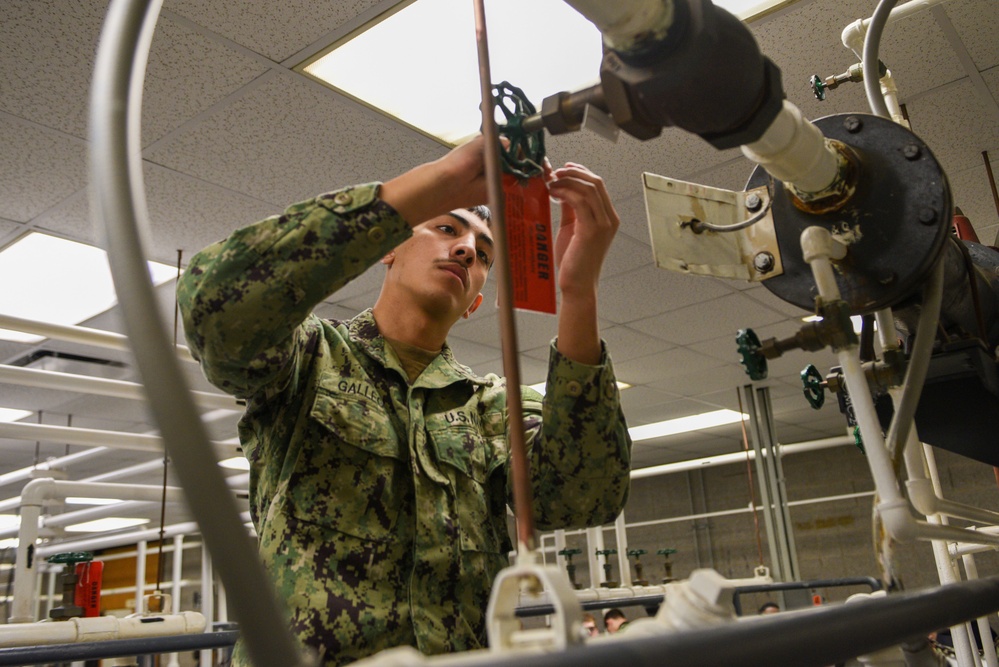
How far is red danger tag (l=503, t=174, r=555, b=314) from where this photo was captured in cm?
51

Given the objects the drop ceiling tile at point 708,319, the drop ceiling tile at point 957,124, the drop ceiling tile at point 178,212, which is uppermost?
the drop ceiling tile at point 957,124

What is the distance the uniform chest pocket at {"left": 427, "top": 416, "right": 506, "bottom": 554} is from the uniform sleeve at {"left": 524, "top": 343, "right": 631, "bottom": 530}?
0.26 feet

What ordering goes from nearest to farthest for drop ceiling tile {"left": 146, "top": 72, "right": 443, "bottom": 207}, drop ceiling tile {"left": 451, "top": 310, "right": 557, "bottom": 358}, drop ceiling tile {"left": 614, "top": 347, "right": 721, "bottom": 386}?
drop ceiling tile {"left": 146, "top": 72, "right": 443, "bottom": 207}
drop ceiling tile {"left": 451, "top": 310, "right": 557, "bottom": 358}
drop ceiling tile {"left": 614, "top": 347, "right": 721, "bottom": 386}

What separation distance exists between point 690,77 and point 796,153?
0.17m

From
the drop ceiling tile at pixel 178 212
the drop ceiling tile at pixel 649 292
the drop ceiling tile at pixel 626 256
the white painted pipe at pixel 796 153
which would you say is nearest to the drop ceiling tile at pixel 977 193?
the drop ceiling tile at pixel 649 292

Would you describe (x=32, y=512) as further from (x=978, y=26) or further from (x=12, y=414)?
(x=978, y=26)

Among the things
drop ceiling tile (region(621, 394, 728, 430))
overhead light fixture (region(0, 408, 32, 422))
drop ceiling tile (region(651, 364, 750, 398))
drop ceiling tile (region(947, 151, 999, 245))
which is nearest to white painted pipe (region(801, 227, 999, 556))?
drop ceiling tile (region(947, 151, 999, 245))

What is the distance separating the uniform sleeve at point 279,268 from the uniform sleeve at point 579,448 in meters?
0.25

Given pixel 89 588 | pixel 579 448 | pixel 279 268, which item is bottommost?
pixel 89 588

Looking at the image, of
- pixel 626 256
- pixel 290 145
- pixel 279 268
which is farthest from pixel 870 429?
pixel 626 256

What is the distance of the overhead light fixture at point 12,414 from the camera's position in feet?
14.7

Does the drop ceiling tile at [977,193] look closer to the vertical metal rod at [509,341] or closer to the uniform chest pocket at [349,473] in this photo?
the uniform chest pocket at [349,473]

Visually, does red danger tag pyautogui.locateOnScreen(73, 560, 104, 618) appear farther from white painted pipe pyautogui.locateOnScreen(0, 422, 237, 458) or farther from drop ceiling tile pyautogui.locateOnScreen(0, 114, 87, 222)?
drop ceiling tile pyautogui.locateOnScreen(0, 114, 87, 222)

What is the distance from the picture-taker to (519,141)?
525 mm
